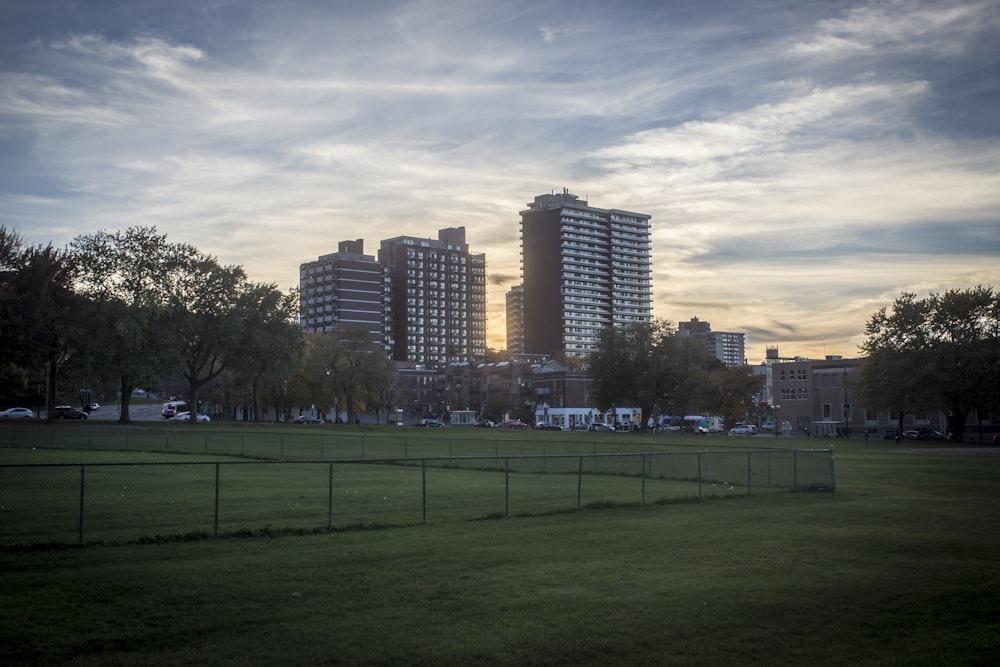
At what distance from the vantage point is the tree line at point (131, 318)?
259 feet

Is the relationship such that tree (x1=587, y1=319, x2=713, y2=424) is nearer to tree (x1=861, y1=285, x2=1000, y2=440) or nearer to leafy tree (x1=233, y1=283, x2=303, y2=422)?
tree (x1=861, y1=285, x2=1000, y2=440)

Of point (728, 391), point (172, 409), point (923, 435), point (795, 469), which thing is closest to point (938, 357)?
point (923, 435)

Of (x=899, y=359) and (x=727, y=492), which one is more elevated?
(x=899, y=359)

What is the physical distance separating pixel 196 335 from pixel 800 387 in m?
91.8

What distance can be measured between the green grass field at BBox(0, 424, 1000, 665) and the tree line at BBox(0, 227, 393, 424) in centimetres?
7008

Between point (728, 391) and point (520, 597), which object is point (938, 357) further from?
point (520, 597)

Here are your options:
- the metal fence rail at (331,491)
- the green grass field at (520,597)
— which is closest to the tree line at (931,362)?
the metal fence rail at (331,491)

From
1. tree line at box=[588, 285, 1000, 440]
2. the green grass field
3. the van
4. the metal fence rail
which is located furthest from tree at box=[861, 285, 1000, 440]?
the van

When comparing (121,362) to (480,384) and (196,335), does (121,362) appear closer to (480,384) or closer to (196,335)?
(196,335)

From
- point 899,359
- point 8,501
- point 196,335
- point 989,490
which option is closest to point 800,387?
point 899,359

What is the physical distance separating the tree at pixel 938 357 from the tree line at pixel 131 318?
68.9 m

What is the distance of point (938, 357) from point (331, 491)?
9260 cm

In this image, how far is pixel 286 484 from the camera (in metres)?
32.5

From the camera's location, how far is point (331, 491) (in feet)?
64.2
